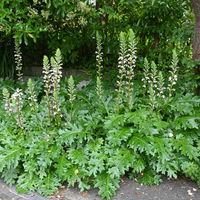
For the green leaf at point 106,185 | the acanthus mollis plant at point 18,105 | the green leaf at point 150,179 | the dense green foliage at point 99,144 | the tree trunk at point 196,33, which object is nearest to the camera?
the green leaf at point 106,185

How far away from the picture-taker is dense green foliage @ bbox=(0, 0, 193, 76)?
5316mm

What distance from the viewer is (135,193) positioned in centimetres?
347

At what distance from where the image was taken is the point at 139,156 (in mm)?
Answer: 3564

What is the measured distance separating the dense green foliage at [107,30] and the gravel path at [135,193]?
2.20 meters

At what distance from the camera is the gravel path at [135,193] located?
11.2 feet

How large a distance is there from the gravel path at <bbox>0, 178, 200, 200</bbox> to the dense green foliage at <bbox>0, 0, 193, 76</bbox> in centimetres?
220

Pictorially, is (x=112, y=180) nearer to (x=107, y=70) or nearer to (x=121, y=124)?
(x=121, y=124)

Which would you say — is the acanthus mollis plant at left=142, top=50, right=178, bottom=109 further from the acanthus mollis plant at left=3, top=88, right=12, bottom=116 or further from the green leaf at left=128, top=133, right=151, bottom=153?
the acanthus mollis plant at left=3, top=88, right=12, bottom=116

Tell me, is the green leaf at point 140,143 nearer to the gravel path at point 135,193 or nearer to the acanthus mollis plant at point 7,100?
the gravel path at point 135,193

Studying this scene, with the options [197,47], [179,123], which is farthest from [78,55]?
[179,123]

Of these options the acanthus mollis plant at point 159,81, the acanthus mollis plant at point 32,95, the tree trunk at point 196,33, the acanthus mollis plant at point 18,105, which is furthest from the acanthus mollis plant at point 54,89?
the tree trunk at point 196,33

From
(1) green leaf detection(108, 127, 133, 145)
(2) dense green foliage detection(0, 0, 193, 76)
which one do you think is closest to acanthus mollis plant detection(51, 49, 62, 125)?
(1) green leaf detection(108, 127, 133, 145)

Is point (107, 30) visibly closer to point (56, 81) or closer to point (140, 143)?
point (56, 81)

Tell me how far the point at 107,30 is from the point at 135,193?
354cm
